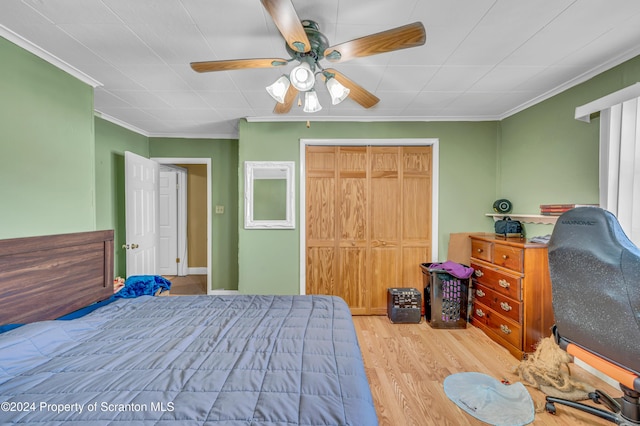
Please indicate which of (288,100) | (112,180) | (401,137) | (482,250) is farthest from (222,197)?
(482,250)

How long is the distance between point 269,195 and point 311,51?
2.10 metres

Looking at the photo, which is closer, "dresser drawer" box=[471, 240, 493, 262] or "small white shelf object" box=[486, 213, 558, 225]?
"small white shelf object" box=[486, 213, 558, 225]

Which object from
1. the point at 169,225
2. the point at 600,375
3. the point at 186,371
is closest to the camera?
the point at 186,371

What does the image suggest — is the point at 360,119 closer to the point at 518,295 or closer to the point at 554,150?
the point at 554,150

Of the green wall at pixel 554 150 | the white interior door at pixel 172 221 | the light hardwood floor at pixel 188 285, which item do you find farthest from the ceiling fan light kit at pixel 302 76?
the white interior door at pixel 172 221

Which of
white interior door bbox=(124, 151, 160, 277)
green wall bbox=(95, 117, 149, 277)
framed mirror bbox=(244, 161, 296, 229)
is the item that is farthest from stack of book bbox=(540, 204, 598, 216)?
green wall bbox=(95, 117, 149, 277)

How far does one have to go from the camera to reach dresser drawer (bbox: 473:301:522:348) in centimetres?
242

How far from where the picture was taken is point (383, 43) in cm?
133

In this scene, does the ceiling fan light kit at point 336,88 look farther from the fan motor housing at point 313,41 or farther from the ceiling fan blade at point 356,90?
the fan motor housing at point 313,41

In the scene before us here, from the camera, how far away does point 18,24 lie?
163cm

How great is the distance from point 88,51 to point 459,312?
166 inches

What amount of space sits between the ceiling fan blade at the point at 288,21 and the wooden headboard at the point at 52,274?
78.1 inches

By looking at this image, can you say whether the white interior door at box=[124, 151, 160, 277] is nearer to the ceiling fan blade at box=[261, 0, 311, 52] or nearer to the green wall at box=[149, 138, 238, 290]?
the green wall at box=[149, 138, 238, 290]

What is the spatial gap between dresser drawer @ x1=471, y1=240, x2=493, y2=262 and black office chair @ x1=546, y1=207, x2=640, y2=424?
1.23m
